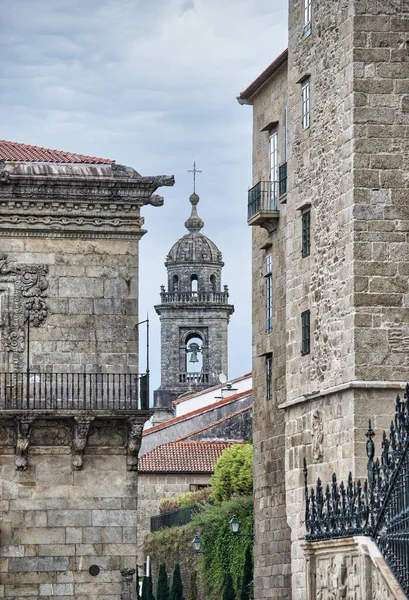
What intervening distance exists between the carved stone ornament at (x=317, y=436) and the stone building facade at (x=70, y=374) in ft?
16.7

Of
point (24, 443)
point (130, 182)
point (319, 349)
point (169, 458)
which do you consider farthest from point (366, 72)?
point (169, 458)

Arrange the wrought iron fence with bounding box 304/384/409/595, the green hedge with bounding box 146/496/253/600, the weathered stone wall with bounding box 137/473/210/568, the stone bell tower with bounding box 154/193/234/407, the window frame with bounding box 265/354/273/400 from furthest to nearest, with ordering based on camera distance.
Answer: the stone bell tower with bounding box 154/193/234/407, the weathered stone wall with bounding box 137/473/210/568, the green hedge with bounding box 146/496/253/600, the window frame with bounding box 265/354/273/400, the wrought iron fence with bounding box 304/384/409/595

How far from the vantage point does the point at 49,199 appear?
35.0 metres

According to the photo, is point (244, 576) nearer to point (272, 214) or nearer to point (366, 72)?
point (272, 214)

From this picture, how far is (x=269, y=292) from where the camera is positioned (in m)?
38.3

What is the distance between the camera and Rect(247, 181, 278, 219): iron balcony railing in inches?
1462

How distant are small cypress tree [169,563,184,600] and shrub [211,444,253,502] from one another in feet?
12.4

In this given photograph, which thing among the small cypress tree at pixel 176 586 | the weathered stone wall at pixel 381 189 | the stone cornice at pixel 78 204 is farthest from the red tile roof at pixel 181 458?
the weathered stone wall at pixel 381 189

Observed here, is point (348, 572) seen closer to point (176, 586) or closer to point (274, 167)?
point (274, 167)

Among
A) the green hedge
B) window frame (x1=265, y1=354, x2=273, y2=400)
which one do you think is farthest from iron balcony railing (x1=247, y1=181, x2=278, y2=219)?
the green hedge

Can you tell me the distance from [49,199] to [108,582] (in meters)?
7.28

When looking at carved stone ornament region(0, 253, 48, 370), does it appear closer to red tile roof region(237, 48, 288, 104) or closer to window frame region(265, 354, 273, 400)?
window frame region(265, 354, 273, 400)

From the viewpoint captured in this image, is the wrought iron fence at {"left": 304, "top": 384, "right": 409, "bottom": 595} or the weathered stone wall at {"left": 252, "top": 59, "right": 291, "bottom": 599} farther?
the weathered stone wall at {"left": 252, "top": 59, "right": 291, "bottom": 599}

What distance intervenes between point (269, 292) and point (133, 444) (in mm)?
5603
